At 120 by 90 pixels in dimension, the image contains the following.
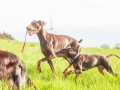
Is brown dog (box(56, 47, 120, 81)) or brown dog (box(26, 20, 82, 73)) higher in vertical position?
brown dog (box(26, 20, 82, 73))

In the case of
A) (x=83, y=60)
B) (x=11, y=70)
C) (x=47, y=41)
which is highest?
(x=11, y=70)

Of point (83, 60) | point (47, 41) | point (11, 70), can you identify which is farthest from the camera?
point (83, 60)

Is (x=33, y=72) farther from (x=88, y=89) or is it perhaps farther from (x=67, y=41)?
(x=88, y=89)

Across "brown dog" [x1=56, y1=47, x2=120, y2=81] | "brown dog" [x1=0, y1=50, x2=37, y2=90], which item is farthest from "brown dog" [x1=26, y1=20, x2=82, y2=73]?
"brown dog" [x1=0, y1=50, x2=37, y2=90]

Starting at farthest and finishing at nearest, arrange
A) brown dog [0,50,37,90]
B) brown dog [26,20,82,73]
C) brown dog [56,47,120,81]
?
brown dog [56,47,120,81] < brown dog [26,20,82,73] < brown dog [0,50,37,90]

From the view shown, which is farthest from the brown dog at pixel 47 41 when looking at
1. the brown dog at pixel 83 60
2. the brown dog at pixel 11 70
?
the brown dog at pixel 11 70

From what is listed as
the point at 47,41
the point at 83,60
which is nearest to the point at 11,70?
the point at 47,41

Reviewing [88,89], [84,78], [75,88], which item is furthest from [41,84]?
[84,78]

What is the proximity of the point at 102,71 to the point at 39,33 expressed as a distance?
2.55m

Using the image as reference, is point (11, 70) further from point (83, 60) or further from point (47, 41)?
point (83, 60)

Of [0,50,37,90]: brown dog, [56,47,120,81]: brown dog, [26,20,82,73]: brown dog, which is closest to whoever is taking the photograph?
[0,50,37,90]: brown dog

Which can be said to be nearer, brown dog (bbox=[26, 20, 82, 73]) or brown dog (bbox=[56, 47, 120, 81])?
brown dog (bbox=[26, 20, 82, 73])

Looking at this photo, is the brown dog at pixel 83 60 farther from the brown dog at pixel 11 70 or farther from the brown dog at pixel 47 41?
the brown dog at pixel 11 70

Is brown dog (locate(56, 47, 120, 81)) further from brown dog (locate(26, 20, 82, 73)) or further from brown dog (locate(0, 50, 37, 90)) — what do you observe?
brown dog (locate(0, 50, 37, 90))
